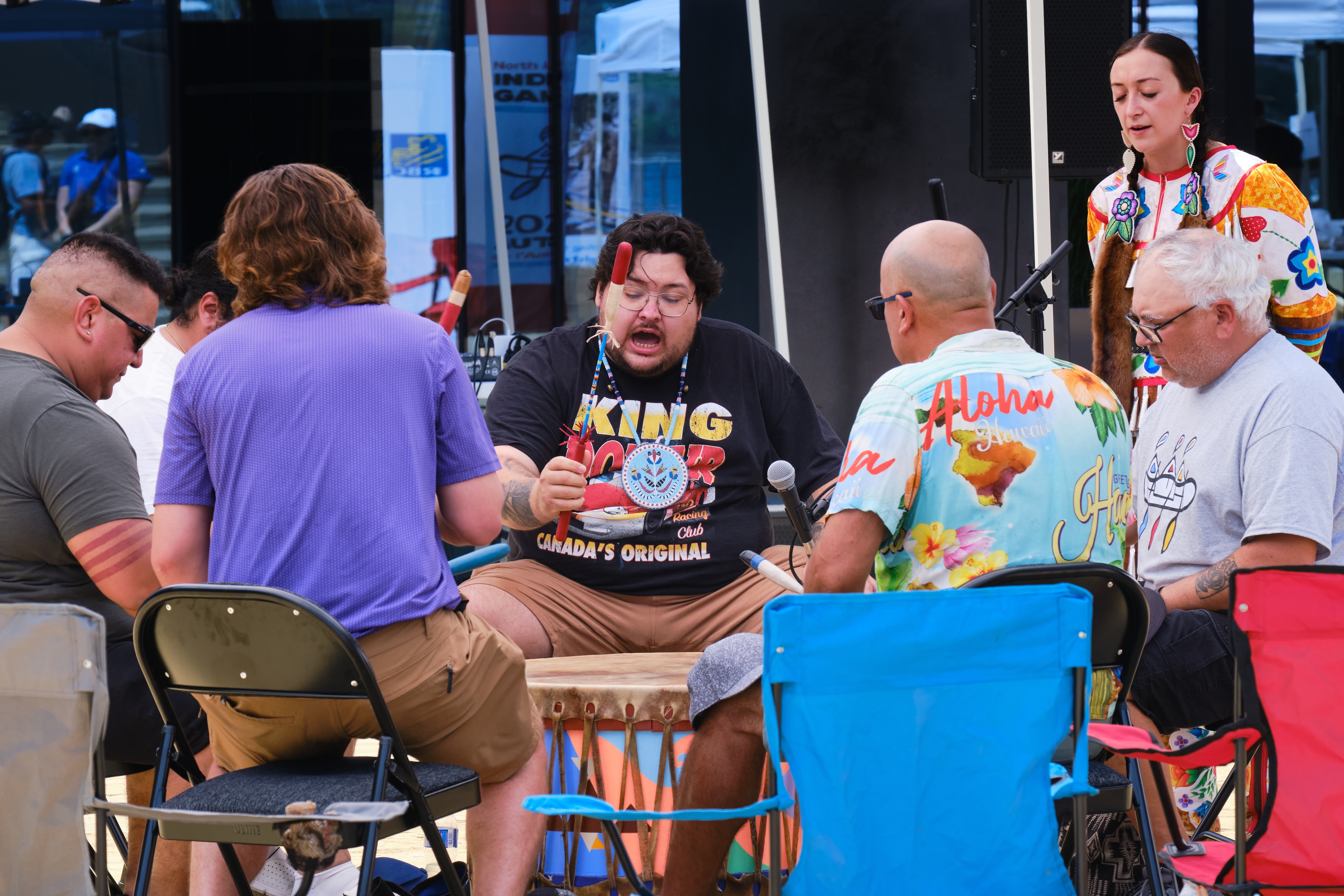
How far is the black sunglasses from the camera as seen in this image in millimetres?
2557

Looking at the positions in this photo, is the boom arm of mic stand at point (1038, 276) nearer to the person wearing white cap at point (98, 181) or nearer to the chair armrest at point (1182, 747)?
the chair armrest at point (1182, 747)

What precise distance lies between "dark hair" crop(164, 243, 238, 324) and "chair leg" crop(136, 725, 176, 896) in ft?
4.94

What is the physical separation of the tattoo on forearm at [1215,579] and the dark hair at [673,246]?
127 cm

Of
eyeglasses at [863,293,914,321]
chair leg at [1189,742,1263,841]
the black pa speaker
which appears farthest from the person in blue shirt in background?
chair leg at [1189,742,1263,841]

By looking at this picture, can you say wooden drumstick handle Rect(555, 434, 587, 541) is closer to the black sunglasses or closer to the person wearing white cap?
the black sunglasses

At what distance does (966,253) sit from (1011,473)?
40 cm

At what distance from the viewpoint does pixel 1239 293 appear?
246 cm

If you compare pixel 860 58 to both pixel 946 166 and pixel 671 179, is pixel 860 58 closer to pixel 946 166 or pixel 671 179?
pixel 946 166

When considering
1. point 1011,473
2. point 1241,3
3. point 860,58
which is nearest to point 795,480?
point 1011,473

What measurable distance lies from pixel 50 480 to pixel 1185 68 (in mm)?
2699

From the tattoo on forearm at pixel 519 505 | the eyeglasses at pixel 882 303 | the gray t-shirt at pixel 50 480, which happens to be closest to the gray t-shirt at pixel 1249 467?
the eyeglasses at pixel 882 303

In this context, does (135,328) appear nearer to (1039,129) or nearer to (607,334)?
(607,334)

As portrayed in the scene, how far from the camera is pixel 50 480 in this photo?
2.26 meters

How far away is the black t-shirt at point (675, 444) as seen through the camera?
9.75 feet
